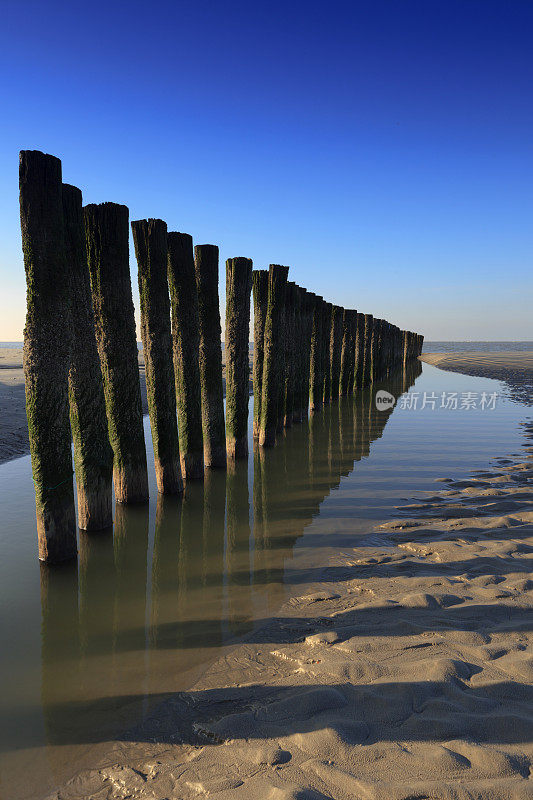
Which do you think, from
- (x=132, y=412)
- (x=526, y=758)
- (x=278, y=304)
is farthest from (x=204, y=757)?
(x=278, y=304)

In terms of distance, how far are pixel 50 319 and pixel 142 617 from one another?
2381 mm

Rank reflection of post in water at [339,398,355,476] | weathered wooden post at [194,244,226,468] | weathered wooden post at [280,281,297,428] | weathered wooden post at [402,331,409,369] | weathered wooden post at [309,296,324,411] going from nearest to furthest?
weathered wooden post at [194,244,226,468] < reflection of post in water at [339,398,355,476] < weathered wooden post at [280,281,297,428] < weathered wooden post at [309,296,324,411] < weathered wooden post at [402,331,409,369]

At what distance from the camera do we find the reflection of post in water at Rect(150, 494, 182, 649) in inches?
136

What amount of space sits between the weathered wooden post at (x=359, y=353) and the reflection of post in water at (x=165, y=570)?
15213 mm

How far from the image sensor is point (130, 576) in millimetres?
4340

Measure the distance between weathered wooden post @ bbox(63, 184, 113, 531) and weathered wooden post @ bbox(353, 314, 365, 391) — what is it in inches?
637

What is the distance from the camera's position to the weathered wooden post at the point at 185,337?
21.3 feet

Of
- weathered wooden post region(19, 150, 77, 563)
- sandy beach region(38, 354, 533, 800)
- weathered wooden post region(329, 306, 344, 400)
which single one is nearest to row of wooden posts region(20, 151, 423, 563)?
weathered wooden post region(19, 150, 77, 563)

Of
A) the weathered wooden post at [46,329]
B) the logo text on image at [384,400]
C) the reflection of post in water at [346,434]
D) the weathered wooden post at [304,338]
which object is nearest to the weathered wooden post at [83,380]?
the weathered wooden post at [46,329]

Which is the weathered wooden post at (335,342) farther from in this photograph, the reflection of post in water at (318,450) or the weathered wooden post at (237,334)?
the weathered wooden post at (237,334)

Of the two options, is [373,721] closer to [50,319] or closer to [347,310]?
[50,319]

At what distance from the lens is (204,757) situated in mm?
2223

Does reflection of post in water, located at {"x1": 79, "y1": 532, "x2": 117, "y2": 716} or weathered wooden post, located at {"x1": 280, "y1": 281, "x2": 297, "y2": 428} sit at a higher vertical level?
weathered wooden post, located at {"x1": 280, "y1": 281, "x2": 297, "y2": 428}

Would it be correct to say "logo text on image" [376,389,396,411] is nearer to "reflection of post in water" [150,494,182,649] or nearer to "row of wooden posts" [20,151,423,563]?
"row of wooden posts" [20,151,423,563]
